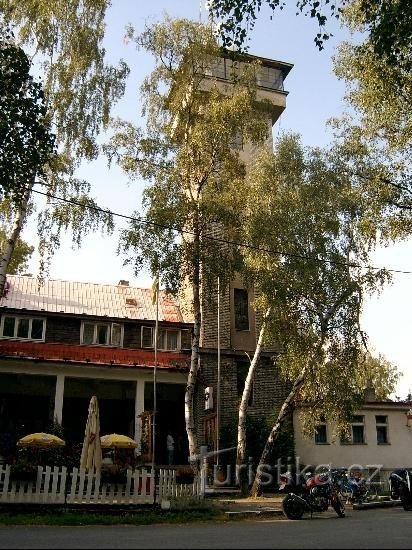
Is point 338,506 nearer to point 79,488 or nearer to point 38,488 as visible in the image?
point 79,488

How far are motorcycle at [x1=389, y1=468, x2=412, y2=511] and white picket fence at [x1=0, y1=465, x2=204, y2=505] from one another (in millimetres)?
7295

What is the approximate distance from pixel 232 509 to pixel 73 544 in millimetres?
7543

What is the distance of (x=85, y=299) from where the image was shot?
91.5 feet

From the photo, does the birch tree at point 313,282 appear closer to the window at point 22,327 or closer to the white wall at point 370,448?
the white wall at point 370,448

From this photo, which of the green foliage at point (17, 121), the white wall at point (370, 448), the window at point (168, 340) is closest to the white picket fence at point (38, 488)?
the green foliage at point (17, 121)

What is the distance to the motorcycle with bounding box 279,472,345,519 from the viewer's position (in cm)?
1463

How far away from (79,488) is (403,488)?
999 centimetres

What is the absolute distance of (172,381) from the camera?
24.7 metres

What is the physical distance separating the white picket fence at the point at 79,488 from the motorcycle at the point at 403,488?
23.9 ft

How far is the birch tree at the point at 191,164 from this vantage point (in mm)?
18672

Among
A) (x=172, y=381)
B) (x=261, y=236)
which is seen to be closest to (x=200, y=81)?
(x=261, y=236)

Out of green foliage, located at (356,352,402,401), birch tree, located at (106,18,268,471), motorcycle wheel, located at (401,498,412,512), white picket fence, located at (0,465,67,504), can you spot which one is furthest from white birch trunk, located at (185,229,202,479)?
green foliage, located at (356,352,402,401)

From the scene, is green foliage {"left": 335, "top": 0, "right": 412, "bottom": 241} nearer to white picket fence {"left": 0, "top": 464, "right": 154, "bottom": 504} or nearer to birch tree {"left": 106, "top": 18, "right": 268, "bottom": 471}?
birch tree {"left": 106, "top": 18, "right": 268, "bottom": 471}

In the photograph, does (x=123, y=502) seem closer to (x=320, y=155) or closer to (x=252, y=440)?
(x=252, y=440)
